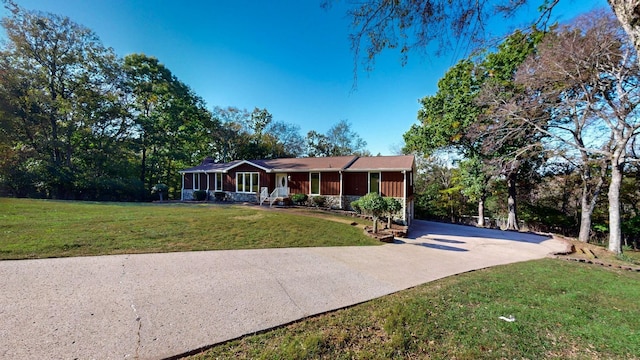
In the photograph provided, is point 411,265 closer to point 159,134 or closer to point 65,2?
point 65,2

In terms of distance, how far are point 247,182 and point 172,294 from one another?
16053 millimetres

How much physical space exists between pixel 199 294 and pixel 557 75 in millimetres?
16638

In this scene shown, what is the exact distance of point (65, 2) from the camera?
10406mm

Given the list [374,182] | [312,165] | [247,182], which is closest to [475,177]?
[374,182]

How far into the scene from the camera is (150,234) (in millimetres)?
7531

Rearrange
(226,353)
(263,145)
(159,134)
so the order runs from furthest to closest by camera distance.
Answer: (263,145) < (159,134) < (226,353)

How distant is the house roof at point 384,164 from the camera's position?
47.3 feet

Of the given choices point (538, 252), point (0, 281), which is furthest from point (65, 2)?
point (538, 252)

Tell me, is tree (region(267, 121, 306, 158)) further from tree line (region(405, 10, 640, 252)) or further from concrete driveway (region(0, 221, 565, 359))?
concrete driveway (region(0, 221, 565, 359))

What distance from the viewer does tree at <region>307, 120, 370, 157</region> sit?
35.2 m

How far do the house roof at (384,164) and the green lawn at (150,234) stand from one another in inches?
206

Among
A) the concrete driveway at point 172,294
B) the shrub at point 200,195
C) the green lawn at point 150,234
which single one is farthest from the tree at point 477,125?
the shrub at point 200,195

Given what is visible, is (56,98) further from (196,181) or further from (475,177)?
(475,177)

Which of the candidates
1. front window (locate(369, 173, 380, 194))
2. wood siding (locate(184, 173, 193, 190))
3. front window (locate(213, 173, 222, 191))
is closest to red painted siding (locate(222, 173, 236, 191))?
front window (locate(213, 173, 222, 191))
